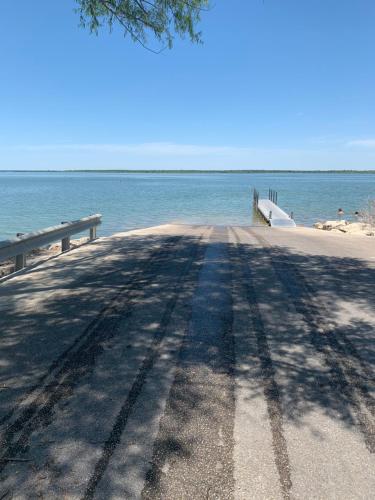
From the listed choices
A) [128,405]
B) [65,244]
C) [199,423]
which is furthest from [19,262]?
[199,423]

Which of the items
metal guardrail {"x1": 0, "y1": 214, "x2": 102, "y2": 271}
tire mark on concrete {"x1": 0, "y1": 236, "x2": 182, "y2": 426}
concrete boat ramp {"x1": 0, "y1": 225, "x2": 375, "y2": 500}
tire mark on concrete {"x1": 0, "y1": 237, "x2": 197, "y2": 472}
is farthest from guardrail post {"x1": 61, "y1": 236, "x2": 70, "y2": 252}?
tire mark on concrete {"x1": 0, "y1": 237, "x2": 197, "y2": 472}

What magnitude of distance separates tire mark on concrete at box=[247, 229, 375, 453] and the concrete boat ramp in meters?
0.02

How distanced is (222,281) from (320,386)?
3.93m

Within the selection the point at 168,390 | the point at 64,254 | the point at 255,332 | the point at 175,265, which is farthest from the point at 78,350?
the point at 64,254

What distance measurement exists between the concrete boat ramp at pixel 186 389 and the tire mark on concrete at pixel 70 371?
0.6 inches

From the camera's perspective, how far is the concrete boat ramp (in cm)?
277

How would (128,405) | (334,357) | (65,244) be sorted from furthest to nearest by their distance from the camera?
(65,244), (334,357), (128,405)

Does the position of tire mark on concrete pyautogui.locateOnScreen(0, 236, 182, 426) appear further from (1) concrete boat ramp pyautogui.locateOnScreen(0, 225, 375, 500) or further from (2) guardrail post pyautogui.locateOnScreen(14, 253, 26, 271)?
(2) guardrail post pyautogui.locateOnScreen(14, 253, 26, 271)

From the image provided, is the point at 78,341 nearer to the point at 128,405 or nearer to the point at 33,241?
the point at 128,405

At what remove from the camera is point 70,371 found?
4.18 meters

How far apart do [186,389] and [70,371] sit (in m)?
1.27

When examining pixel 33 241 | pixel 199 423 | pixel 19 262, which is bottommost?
pixel 199 423

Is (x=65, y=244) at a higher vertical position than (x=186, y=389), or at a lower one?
higher

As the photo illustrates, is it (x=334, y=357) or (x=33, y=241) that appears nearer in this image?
(x=334, y=357)
